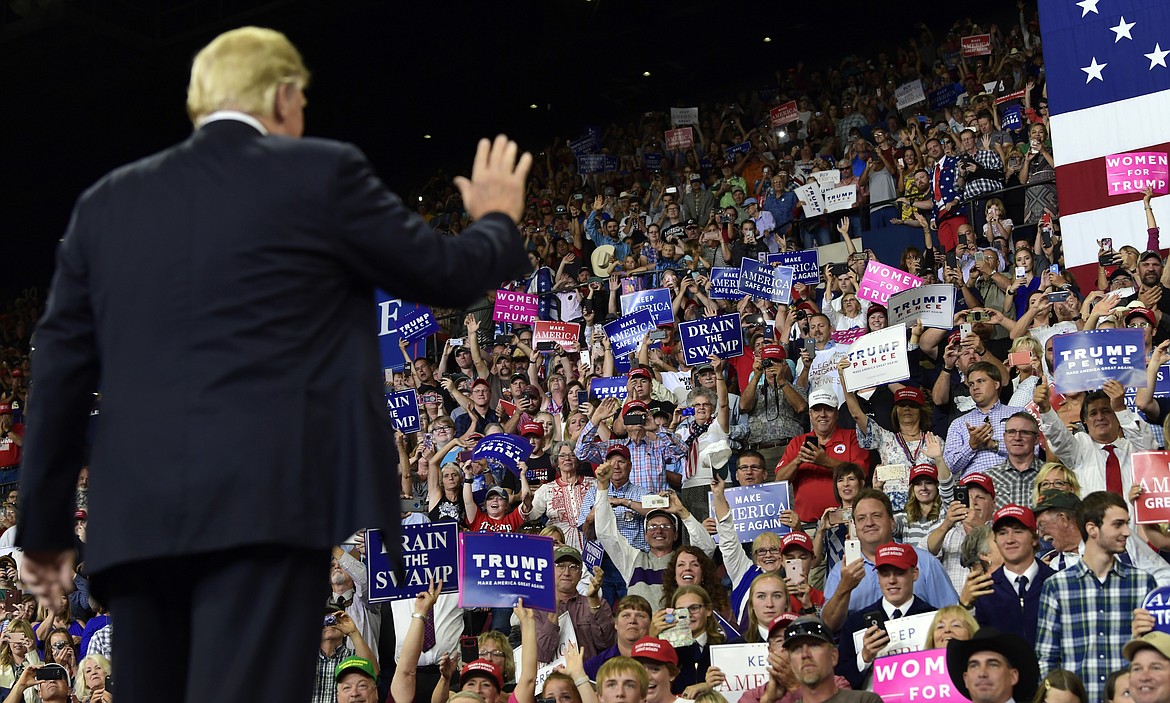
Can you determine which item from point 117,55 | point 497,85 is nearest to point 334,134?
point 497,85

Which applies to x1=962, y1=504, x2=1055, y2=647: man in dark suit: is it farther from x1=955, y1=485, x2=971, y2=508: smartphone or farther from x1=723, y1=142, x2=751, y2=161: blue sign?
x1=723, y1=142, x2=751, y2=161: blue sign

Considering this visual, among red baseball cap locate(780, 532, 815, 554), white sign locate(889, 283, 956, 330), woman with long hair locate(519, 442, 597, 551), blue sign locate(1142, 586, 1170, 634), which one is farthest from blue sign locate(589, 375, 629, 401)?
blue sign locate(1142, 586, 1170, 634)

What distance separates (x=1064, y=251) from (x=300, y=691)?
1028 centimetres

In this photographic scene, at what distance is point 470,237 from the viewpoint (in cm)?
220

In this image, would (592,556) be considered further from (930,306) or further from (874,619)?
(930,306)

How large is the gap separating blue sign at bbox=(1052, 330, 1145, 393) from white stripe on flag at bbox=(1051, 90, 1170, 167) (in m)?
4.22

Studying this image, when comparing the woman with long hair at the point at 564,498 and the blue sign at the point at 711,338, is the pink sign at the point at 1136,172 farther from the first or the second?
the woman with long hair at the point at 564,498

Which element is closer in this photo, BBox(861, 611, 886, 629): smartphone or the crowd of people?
the crowd of people

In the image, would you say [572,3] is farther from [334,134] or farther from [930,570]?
[930,570]

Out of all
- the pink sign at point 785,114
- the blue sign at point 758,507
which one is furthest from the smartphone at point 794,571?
the pink sign at point 785,114

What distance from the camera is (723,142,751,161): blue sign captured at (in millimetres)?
17000

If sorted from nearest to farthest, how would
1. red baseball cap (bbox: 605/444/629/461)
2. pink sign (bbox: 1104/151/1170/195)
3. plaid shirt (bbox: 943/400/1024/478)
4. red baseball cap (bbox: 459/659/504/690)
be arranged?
1. red baseball cap (bbox: 459/659/504/690)
2. plaid shirt (bbox: 943/400/1024/478)
3. red baseball cap (bbox: 605/444/629/461)
4. pink sign (bbox: 1104/151/1170/195)

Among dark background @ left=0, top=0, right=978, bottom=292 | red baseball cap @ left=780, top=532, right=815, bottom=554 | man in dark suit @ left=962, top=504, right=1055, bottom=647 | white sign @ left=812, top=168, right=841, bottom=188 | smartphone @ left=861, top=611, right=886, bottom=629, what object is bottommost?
smartphone @ left=861, top=611, right=886, bottom=629

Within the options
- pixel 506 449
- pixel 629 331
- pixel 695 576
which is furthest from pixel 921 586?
pixel 629 331
